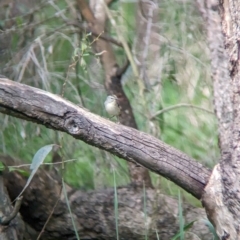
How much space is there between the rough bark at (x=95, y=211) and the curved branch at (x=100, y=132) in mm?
765

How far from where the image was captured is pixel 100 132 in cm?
193

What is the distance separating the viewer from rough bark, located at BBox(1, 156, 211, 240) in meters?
2.77

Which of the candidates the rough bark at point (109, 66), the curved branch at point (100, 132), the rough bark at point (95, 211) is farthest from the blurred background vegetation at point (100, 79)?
the curved branch at point (100, 132)

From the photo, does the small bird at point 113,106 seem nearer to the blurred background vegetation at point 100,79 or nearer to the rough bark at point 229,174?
the blurred background vegetation at point 100,79

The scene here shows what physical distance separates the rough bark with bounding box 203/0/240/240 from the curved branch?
8 cm

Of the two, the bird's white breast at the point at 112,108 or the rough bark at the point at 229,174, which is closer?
the rough bark at the point at 229,174

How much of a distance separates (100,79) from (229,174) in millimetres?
1539

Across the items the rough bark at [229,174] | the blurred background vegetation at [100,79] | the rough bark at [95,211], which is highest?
the rough bark at [229,174]

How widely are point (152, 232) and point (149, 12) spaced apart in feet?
3.28

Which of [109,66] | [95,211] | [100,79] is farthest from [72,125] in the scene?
[100,79]

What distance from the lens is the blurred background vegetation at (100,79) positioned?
3.10 m

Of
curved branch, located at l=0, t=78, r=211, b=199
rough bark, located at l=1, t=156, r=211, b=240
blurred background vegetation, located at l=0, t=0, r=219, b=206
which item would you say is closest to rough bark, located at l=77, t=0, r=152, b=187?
blurred background vegetation, located at l=0, t=0, r=219, b=206

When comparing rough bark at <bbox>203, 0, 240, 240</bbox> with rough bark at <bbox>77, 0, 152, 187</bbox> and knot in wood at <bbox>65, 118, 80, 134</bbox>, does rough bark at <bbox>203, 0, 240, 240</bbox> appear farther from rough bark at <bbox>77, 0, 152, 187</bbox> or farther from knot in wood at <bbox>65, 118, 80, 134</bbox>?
rough bark at <bbox>77, 0, 152, 187</bbox>

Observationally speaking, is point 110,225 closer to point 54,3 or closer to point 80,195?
point 80,195
